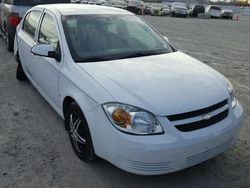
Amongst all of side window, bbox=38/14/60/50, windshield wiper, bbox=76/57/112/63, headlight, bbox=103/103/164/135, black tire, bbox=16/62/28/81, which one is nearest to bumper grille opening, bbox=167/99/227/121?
A: headlight, bbox=103/103/164/135

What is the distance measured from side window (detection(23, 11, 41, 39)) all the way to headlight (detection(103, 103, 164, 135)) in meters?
2.78

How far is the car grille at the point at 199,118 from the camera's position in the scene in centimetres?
300

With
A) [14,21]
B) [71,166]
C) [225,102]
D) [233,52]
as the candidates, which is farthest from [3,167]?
[233,52]

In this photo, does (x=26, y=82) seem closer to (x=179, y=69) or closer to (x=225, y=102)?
(x=179, y=69)

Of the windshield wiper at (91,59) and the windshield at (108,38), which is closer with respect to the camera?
the windshield wiper at (91,59)

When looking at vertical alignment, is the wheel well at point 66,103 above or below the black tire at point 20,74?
above

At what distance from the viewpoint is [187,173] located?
11.4 feet

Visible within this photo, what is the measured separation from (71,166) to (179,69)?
162cm

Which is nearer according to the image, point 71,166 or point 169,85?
point 169,85

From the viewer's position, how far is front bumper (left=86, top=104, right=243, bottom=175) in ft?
9.49

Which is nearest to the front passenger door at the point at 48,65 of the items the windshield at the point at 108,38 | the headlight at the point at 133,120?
the windshield at the point at 108,38

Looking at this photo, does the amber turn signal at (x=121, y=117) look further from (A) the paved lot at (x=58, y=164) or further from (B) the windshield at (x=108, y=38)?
(B) the windshield at (x=108, y=38)

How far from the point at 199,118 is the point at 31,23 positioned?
12.0 ft

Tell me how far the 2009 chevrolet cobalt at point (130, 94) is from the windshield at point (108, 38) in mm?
12
